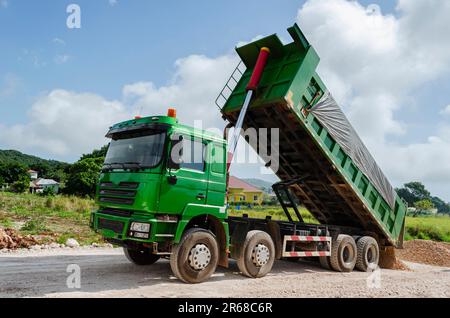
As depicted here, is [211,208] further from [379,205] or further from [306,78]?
[379,205]

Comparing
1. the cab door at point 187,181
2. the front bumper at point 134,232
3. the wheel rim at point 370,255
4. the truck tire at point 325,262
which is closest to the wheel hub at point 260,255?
the cab door at point 187,181

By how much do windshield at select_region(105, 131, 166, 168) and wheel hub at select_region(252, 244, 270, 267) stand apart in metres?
2.72

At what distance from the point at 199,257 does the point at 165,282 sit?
0.77m

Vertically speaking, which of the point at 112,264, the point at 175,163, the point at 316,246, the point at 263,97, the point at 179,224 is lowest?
the point at 112,264

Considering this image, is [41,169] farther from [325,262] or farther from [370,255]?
[370,255]

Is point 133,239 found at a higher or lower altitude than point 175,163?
lower

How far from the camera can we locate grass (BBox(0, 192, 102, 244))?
37.8ft

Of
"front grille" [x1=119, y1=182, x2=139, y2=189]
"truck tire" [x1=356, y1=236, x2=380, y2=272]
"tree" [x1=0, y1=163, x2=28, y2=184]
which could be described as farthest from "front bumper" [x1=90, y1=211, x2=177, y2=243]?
"tree" [x1=0, y1=163, x2=28, y2=184]

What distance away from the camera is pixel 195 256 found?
20.1 feet

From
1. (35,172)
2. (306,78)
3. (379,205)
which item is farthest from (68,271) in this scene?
(35,172)

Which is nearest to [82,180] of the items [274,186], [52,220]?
[52,220]

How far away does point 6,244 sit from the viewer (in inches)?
375

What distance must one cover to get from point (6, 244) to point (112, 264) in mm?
3573
